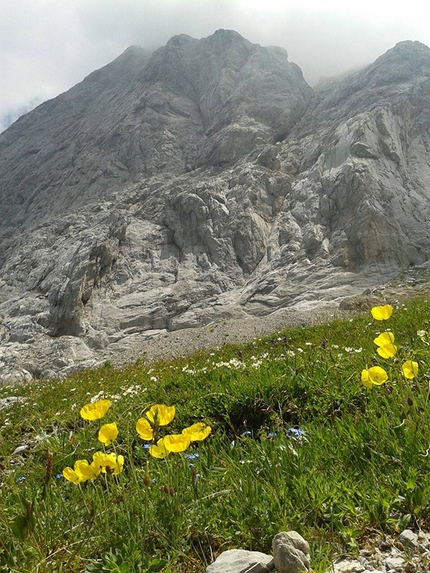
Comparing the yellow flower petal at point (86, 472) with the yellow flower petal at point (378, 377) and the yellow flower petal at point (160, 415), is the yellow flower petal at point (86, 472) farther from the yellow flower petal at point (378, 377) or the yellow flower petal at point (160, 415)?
the yellow flower petal at point (378, 377)

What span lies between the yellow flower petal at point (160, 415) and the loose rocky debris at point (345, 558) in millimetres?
655

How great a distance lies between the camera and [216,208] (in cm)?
5659

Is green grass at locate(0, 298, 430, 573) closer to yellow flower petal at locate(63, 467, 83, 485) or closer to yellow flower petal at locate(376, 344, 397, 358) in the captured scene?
yellow flower petal at locate(63, 467, 83, 485)

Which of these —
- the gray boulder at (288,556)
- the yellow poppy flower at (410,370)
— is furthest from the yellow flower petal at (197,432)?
the yellow poppy flower at (410,370)

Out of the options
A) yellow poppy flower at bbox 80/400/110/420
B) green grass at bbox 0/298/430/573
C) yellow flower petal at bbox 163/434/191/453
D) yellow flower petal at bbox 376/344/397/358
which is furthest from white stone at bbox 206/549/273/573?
yellow flower petal at bbox 376/344/397/358

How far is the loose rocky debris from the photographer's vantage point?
1.62 meters

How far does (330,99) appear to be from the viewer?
70312 millimetres

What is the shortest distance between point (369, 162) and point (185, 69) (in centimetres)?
6006

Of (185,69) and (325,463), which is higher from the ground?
(185,69)

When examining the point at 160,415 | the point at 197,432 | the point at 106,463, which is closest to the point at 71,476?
the point at 106,463

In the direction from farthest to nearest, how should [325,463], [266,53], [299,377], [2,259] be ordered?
1. [266,53]
2. [2,259]
3. [299,377]
4. [325,463]

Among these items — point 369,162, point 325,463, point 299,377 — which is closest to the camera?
point 325,463

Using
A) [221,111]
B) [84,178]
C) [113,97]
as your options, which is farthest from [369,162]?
[113,97]

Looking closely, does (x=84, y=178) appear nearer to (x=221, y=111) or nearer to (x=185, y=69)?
(x=221, y=111)
